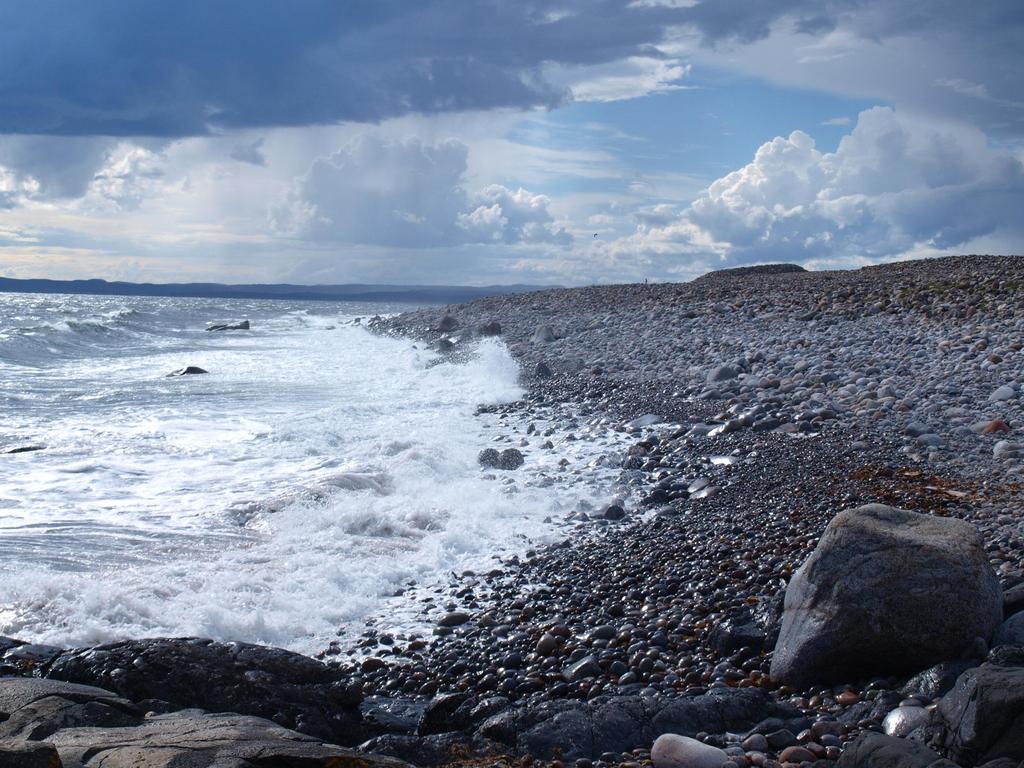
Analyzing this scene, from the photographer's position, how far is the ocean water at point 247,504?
23.3ft

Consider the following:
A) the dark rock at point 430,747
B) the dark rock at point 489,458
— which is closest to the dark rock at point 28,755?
the dark rock at point 430,747

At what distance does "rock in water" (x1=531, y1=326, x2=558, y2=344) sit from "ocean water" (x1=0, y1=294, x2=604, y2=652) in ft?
15.6

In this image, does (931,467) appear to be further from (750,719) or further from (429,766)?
(429,766)

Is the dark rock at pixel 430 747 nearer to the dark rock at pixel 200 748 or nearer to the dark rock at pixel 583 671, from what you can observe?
the dark rock at pixel 200 748

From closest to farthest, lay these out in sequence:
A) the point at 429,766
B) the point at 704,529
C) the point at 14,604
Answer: the point at 429,766 → the point at 14,604 → the point at 704,529

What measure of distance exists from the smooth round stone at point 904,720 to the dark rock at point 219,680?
107 inches

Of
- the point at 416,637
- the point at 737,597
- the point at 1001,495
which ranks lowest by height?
the point at 416,637

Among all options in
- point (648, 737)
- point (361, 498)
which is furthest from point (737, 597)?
point (361, 498)

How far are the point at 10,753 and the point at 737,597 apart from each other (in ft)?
14.9

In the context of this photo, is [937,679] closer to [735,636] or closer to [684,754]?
[735,636]

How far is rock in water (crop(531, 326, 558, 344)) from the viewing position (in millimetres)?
26000

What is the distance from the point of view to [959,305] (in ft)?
58.9

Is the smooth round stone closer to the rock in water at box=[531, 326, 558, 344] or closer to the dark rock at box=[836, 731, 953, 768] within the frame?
the dark rock at box=[836, 731, 953, 768]

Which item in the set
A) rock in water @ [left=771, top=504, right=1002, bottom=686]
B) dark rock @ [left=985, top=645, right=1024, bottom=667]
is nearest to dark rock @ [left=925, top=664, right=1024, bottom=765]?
dark rock @ [left=985, top=645, right=1024, bottom=667]
